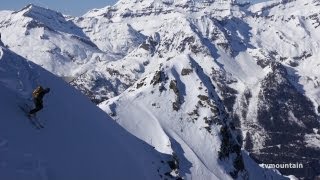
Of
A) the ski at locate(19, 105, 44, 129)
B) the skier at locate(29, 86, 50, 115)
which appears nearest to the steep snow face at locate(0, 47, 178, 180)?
the ski at locate(19, 105, 44, 129)

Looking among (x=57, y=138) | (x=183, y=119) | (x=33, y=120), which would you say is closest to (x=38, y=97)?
(x=33, y=120)

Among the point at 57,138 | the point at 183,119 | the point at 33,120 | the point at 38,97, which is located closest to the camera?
the point at 38,97

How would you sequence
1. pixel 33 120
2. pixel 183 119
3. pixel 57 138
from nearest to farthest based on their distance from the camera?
1. pixel 33 120
2. pixel 57 138
3. pixel 183 119

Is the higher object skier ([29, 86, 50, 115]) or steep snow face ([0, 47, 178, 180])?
skier ([29, 86, 50, 115])

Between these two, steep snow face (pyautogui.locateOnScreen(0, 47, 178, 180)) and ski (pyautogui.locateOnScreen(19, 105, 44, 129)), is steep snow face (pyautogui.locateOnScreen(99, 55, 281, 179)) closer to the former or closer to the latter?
steep snow face (pyautogui.locateOnScreen(0, 47, 178, 180))

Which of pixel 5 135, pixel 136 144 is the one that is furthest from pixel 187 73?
pixel 5 135

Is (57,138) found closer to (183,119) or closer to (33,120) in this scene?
(33,120)

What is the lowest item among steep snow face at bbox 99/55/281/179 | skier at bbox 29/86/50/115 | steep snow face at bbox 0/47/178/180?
steep snow face at bbox 99/55/281/179

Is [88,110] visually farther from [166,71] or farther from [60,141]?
[166,71]

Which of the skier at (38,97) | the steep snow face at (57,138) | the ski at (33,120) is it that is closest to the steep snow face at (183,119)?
the steep snow face at (57,138)
